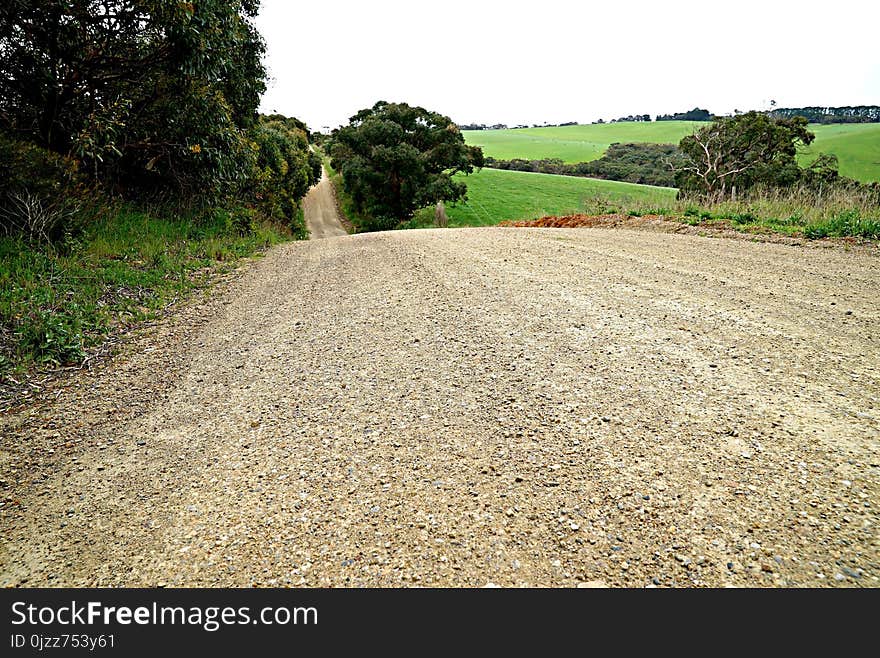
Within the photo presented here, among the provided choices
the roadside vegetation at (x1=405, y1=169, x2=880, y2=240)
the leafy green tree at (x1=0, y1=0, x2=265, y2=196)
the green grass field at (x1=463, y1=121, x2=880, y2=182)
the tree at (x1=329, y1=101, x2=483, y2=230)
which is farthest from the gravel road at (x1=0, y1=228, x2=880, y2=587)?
the green grass field at (x1=463, y1=121, x2=880, y2=182)

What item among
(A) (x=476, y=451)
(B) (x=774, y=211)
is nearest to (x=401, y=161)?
(B) (x=774, y=211)

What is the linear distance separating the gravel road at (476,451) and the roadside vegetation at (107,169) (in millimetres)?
1170

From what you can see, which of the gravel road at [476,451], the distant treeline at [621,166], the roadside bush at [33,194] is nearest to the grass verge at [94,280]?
the roadside bush at [33,194]

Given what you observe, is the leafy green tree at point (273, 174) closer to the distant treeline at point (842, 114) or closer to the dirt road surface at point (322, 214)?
the dirt road surface at point (322, 214)

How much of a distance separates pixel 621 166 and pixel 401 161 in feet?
139

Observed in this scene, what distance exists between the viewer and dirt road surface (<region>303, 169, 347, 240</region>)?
1199 inches

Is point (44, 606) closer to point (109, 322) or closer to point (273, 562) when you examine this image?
point (273, 562)

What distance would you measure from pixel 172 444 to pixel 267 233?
32.4ft

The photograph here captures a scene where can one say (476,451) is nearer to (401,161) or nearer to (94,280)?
(94,280)

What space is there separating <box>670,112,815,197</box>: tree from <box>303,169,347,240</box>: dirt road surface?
69.1 feet

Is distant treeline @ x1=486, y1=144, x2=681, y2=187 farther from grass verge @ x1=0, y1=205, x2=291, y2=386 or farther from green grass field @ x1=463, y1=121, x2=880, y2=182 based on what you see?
grass verge @ x1=0, y1=205, x2=291, y2=386

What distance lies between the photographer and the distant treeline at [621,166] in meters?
55.1

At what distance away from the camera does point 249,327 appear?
502 centimetres

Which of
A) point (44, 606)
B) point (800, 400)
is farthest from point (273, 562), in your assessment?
point (800, 400)
